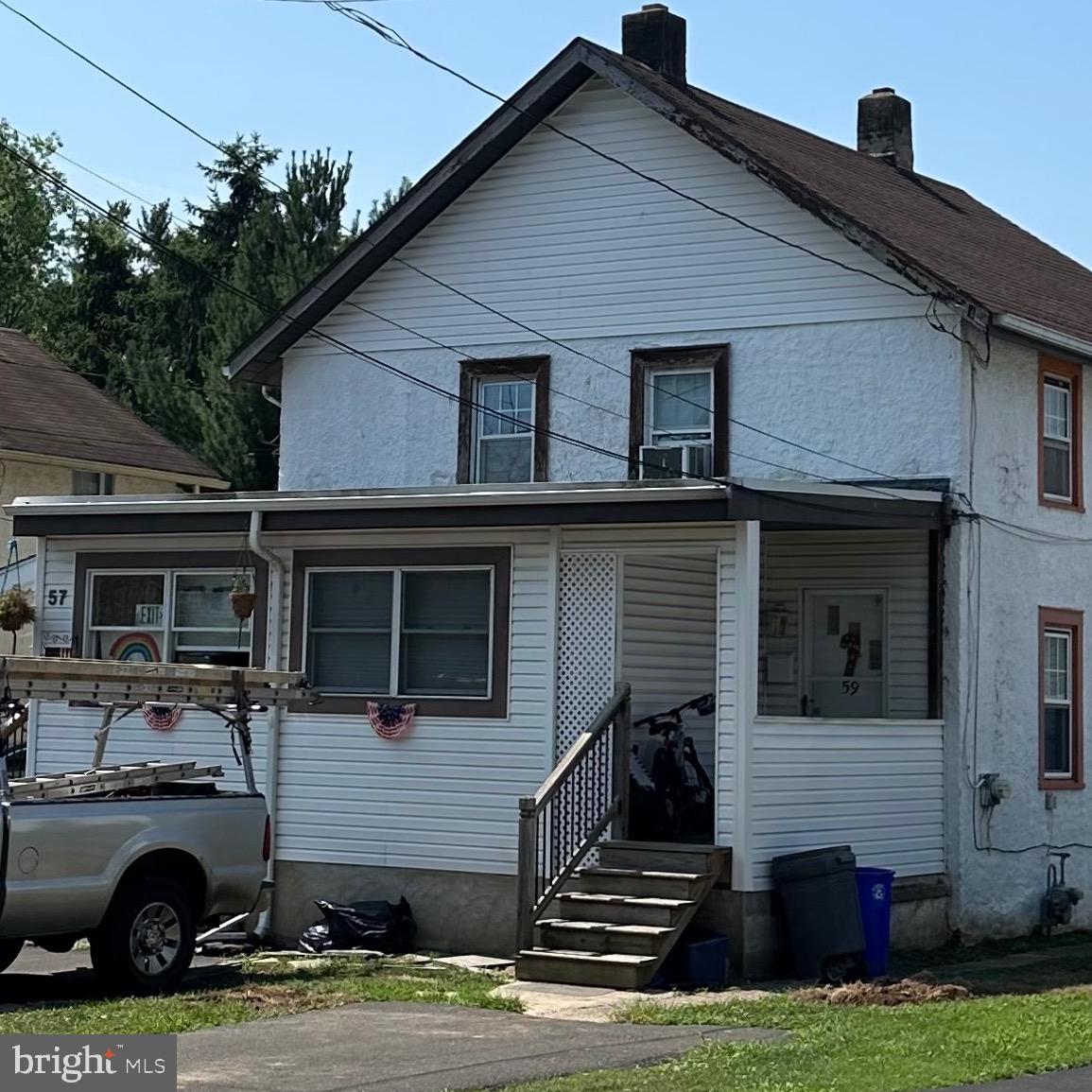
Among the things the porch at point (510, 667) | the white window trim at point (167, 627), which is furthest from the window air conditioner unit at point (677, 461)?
the white window trim at point (167, 627)

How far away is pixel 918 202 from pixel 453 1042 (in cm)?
1382

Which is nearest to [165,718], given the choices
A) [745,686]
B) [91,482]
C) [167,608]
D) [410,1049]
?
[167,608]

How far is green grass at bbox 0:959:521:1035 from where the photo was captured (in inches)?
466

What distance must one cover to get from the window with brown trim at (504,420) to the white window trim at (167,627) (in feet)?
11.4

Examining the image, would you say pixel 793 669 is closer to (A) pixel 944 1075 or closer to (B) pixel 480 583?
(B) pixel 480 583

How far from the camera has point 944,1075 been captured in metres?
10.3

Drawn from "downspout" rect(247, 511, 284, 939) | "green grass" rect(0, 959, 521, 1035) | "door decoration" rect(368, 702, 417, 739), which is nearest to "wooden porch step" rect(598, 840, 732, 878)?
"green grass" rect(0, 959, 521, 1035)

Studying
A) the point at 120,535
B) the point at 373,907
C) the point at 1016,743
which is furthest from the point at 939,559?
the point at 120,535

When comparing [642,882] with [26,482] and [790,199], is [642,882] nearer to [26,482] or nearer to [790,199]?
[790,199]

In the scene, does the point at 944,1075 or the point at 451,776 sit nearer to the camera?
the point at 944,1075

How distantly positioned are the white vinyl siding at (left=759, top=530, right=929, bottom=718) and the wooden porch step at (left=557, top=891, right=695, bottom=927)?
13.4ft

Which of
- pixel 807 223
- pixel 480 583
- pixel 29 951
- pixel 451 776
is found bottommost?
Result: pixel 29 951

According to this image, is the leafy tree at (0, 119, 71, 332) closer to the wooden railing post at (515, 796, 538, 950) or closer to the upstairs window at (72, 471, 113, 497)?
the upstairs window at (72, 471, 113, 497)

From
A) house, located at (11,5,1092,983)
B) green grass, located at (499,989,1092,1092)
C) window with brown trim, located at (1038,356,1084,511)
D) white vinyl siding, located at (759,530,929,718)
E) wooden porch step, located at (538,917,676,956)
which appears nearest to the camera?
green grass, located at (499,989,1092,1092)
